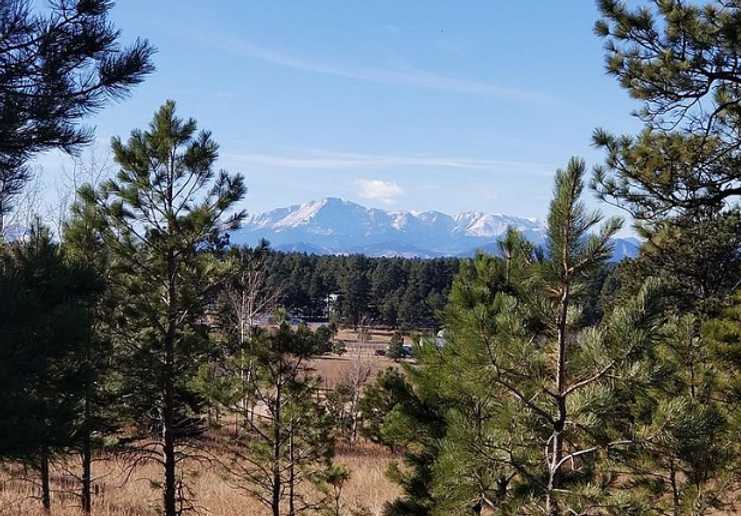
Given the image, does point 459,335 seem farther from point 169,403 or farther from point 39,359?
point 169,403

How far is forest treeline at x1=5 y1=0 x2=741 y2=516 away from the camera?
348cm

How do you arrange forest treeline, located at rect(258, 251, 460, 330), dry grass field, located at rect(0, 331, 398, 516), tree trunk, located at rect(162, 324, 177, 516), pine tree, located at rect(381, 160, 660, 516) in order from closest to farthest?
pine tree, located at rect(381, 160, 660, 516) → tree trunk, located at rect(162, 324, 177, 516) → dry grass field, located at rect(0, 331, 398, 516) → forest treeline, located at rect(258, 251, 460, 330)

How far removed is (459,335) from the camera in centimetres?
416

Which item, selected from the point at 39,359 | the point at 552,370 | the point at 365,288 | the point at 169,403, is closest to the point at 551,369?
the point at 552,370

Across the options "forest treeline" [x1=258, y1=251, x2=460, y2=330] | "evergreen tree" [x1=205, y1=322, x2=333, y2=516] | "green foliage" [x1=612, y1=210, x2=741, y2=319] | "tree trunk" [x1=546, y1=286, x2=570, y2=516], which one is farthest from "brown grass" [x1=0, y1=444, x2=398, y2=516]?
"forest treeline" [x1=258, y1=251, x2=460, y2=330]

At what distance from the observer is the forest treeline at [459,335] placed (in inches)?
137

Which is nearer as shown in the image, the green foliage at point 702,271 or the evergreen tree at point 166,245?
the evergreen tree at point 166,245

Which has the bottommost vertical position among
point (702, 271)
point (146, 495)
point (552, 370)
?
point (146, 495)

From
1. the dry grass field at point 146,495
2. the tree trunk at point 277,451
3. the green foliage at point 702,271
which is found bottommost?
the dry grass field at point 146,495

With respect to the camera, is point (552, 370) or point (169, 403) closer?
point (552, 370)

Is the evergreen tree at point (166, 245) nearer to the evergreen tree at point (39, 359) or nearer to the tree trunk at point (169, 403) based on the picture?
the tree trunk at point (169, 403)

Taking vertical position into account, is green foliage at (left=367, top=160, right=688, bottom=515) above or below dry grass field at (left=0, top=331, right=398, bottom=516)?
above

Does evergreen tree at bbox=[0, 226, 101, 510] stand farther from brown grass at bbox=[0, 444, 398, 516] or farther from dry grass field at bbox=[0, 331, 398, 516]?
brown grass at bbox=[0, 444, 398, 516]

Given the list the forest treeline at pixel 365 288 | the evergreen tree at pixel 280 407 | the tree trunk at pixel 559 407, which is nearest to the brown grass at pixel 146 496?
the evergreen tree at pixel 280 407
